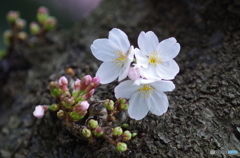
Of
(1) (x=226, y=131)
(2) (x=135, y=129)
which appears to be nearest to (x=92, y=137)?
(2) (x=135, y=129)

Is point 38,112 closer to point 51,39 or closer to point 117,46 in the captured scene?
point 117,46

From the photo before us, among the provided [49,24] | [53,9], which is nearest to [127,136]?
[49,24]

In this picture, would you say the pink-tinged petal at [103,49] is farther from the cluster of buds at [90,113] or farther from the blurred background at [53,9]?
the blurred background at [53,9]

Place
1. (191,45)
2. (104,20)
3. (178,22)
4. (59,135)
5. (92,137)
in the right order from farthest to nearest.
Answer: (104,20)
(178,22)
(191,45)
(59,135)
(92,137)

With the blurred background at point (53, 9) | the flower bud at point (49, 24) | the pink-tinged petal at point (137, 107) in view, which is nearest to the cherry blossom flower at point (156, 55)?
the pink-tinged petal at point (137, 107)

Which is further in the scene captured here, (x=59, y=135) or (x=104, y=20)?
(x=104, y=20)

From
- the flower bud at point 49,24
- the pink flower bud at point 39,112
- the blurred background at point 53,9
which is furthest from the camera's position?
the blurred background at point 53,9

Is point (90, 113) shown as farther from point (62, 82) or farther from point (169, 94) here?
point (169, 94)

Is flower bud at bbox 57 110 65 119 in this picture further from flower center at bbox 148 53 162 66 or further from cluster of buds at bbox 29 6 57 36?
cluster of buds at bbox 29 6 57 36
